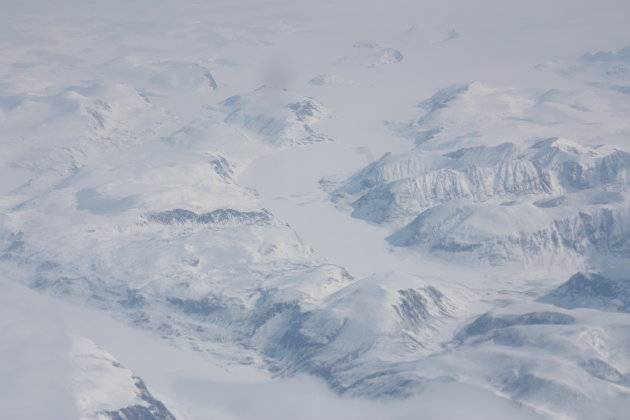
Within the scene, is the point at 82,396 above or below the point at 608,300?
above

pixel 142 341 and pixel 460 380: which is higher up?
pixel 460 380

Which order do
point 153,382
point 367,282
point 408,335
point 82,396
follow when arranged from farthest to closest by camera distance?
point 367,282, point 408,335, point 153,382, point 82,396

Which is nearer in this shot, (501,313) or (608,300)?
(501,313)

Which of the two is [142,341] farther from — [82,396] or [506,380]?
[506,380]

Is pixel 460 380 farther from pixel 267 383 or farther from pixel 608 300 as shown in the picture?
pixel 608 300

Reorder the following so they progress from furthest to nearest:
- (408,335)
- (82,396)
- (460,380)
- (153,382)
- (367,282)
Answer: (367,282) → (408,335) → (153,382) → (460,380) → (82,396)

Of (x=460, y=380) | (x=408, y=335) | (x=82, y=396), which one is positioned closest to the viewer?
(x=82, y=396)

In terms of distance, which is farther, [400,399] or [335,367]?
[335,367]

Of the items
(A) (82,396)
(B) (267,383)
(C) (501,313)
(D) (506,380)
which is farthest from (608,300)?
(A) (82,396)

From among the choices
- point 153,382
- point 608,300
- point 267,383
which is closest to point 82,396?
point 153,382
